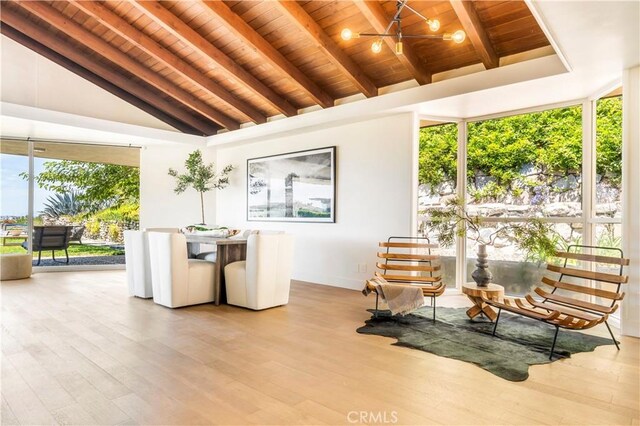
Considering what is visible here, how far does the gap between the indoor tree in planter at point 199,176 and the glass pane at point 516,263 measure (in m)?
4.78

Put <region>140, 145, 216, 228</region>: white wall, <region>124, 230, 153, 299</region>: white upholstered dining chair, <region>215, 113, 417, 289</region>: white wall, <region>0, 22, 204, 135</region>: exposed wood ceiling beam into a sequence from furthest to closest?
<region>140, 145, 216, 228</region>: white wall
<region>0, 22, 204, 135</region>: exposed wood ceiling beam
<region>215, 113, 417, 289</region>: white wall
<region>124, 230, 153, 299</region>: white upholstered dining chair

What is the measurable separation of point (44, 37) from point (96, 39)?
0.94 metres

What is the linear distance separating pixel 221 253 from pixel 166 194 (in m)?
3.97

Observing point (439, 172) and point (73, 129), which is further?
point (73, 129)

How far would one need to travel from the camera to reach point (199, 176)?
7.41 meters

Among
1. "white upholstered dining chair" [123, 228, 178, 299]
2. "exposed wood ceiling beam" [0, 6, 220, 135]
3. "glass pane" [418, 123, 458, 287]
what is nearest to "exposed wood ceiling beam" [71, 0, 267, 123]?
"exposed wood ceiling beam" [0, 6, 220, 135]

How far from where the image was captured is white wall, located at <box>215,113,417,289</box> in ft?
17.3

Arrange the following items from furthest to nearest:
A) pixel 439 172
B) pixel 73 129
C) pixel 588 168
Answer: pixel 73 129 → pixel 439 172 → pixel 588 168

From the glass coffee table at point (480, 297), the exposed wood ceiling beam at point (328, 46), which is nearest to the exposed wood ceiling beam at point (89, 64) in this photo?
the exposed wood ceiling beam at point (328, 46)

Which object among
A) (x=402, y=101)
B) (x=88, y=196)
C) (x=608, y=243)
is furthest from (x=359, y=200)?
(x=88, y=196)

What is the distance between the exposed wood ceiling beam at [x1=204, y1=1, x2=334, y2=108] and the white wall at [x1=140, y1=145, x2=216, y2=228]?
323cm

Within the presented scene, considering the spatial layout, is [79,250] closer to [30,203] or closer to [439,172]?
[30,203]

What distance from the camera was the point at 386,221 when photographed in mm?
5402

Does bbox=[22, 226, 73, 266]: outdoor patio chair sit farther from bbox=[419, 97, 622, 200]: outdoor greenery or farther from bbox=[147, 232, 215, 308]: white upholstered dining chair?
Result: bbox=[419, 97, 622, 200]: outdoor greenery
